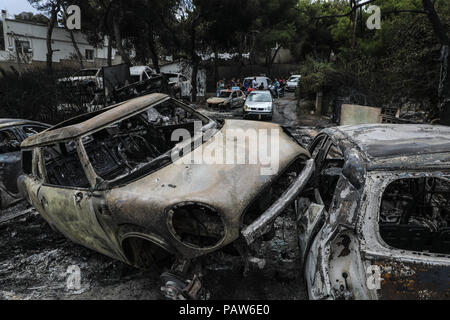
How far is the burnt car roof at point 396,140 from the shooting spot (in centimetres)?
200

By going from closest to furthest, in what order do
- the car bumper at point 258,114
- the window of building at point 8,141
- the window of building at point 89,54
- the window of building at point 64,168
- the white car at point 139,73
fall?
the window of building at point 64,168, the window of building at point 8,141, the car bumper at point 258,114, the white car at point 139,73, the window of building at point 89,54

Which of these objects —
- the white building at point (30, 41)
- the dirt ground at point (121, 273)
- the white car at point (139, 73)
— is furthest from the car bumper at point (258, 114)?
the white building at point (30, 41)

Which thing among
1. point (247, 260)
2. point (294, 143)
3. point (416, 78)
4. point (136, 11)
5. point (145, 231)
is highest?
point (136, 11)

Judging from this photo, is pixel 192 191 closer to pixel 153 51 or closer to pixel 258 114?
pixel 258 114

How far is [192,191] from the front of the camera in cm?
229

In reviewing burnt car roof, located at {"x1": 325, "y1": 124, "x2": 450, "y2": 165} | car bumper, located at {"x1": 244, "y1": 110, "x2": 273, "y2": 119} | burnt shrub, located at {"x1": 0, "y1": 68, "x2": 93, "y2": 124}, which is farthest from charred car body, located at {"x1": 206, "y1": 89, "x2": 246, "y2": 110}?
burnt car roof, located at {"x1": 325, "y1": 124, "x2": 450, "y2": 165}

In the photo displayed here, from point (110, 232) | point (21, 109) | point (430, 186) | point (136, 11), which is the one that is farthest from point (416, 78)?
point (136, 11)

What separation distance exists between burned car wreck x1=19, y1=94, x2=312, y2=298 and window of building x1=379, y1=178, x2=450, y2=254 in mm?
854

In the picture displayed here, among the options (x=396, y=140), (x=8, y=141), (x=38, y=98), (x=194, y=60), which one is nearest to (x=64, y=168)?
(x=8, y=141)

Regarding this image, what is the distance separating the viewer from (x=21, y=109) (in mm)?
9211

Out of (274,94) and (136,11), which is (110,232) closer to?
(136,11)

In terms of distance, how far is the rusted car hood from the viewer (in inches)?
86.4

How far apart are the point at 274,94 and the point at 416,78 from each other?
11342 millimetres

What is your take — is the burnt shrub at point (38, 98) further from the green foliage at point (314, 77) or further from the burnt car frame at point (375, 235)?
the green foliage at point (314, 77)
